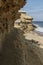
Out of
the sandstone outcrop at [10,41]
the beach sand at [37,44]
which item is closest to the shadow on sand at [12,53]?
the sandstone outcrop at [10,41]

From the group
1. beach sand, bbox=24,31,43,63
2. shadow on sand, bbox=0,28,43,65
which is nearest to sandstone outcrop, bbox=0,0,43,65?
shadow on sand, bbox=0,28,43,65

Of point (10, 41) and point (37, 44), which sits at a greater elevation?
point (10, 41)

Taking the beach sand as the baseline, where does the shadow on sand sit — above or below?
above

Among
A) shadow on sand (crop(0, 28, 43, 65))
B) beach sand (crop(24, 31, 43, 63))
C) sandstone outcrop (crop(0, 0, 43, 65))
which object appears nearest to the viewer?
sandstone outcrop (crop(0, 0, 43, 65))

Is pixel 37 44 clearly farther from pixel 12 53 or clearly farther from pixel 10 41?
pixel 12 53

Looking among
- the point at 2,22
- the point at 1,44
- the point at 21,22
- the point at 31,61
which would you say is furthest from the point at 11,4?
the point at 21,22

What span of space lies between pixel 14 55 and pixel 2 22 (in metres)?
1.09

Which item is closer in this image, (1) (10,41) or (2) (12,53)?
(2) (12,53)

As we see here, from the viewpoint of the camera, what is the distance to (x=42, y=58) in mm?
8453

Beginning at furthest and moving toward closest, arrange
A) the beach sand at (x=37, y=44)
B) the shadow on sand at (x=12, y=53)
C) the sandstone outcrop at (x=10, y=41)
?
the beach sand at (x=37, y=44) → the shadow on sand at (x=12, y=53) → the sandstone outcrop at (x=10, y=41)

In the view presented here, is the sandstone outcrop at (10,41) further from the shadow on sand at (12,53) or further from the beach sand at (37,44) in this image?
the beach sand at (37,44)

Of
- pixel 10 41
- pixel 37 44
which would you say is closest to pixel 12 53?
pixel 10 41

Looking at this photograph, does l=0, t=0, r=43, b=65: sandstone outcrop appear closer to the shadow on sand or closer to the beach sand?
the shadow on sand

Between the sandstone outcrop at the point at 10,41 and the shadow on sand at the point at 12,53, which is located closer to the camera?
the sandstone outcrop at the point at 10,41
